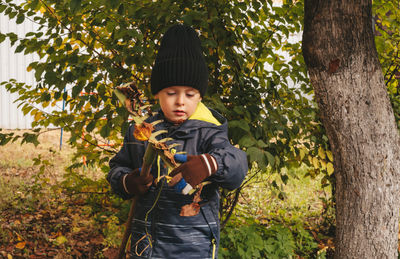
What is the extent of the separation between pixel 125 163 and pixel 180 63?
0.55 m

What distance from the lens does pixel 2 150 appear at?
6965mm

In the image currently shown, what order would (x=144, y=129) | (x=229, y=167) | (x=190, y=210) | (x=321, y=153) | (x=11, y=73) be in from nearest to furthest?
(x=144, y=129), (x=229, y=167), (x=190, y=210), (x=321, y=153), (x=11, y=73)

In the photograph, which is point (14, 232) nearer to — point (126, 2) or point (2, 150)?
point (126, 2)

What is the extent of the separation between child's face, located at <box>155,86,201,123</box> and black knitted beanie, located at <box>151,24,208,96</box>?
2cm

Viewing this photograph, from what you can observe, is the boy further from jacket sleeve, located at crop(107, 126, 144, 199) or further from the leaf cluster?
the leaf cluster

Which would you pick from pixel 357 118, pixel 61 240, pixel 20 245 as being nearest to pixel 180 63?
pixel 357 118

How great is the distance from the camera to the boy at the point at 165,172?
144 cm

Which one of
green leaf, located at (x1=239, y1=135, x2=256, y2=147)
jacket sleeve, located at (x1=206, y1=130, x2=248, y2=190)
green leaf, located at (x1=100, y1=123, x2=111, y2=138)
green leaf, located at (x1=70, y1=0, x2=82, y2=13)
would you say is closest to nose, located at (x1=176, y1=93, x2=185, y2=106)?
jacket sleeve, located at (x1=206, y1=130, x2=248, y2=190)

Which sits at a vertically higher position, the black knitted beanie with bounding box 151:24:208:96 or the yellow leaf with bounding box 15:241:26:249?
the black knitted beanie with bounding box 151:24:208:96

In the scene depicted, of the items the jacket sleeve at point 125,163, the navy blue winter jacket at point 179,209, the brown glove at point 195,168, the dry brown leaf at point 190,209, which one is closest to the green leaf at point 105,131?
Answer: the jacket sleeve at point 125,163

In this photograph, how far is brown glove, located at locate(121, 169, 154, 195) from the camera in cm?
140

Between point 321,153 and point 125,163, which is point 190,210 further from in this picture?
point 321,153

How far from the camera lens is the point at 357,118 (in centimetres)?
236

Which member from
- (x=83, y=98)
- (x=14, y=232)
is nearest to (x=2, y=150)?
(x=14, y=232)
